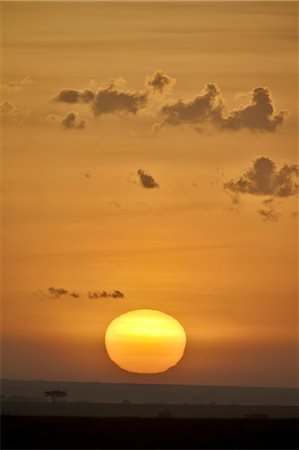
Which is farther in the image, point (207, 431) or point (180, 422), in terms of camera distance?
point (180, 422)

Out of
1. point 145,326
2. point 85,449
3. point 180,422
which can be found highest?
point 145,326

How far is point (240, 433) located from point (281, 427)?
1.58 metres

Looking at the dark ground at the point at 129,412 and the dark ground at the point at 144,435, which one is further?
the dark ground at the point at 129,412

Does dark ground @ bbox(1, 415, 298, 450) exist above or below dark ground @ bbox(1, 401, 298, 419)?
below

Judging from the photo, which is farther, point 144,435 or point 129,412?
point 129,412

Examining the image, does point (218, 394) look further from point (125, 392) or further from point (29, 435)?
point (29, 435)

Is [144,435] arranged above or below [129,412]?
below

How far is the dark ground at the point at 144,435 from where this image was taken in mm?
A: 26172

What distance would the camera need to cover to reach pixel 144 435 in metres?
28.6

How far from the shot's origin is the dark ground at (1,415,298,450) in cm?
2617

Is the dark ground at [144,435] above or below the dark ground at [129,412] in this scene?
below

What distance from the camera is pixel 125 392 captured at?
132 metres

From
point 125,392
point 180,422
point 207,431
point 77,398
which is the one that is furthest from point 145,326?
point 125,392

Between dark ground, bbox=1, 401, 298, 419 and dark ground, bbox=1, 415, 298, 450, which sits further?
dark ground, bbox=1, 401, 298, 419
